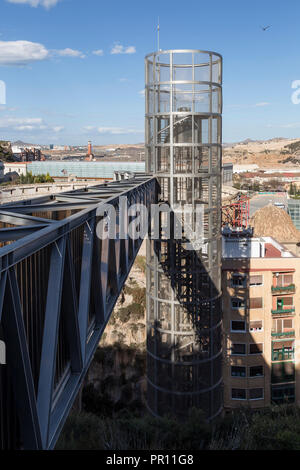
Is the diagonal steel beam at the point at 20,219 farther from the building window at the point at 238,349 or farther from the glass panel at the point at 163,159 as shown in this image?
the building window at the point at 238,349

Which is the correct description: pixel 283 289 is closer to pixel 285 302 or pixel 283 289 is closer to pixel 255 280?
pixel 285 302

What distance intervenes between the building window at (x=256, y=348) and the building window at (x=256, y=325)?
69 cm

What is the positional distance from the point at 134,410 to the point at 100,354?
6810 millimetres

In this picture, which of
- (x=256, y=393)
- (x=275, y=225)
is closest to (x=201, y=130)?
(x=256, y=393)

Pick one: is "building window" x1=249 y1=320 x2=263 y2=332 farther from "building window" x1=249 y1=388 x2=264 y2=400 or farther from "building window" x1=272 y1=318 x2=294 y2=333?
"building window" x1=249 y1=388 x2=264 y2=400

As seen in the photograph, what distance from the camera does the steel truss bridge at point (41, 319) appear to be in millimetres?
3645

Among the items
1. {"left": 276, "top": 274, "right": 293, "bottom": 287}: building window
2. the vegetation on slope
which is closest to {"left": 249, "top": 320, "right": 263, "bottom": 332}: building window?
{"left": 276, "top": 274, "right": 293, "bottom": 287}: building window

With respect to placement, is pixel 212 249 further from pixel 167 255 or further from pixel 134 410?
pixel 134 410

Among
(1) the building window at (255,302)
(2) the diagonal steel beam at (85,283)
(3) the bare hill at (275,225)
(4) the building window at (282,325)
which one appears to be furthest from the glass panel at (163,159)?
(3) the bare hill at (275,225)

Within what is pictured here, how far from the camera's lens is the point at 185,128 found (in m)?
15.9

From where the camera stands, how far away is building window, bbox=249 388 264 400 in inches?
842

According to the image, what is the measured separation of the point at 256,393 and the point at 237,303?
13.9 feet

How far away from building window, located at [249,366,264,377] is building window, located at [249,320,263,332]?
174 centimetres
